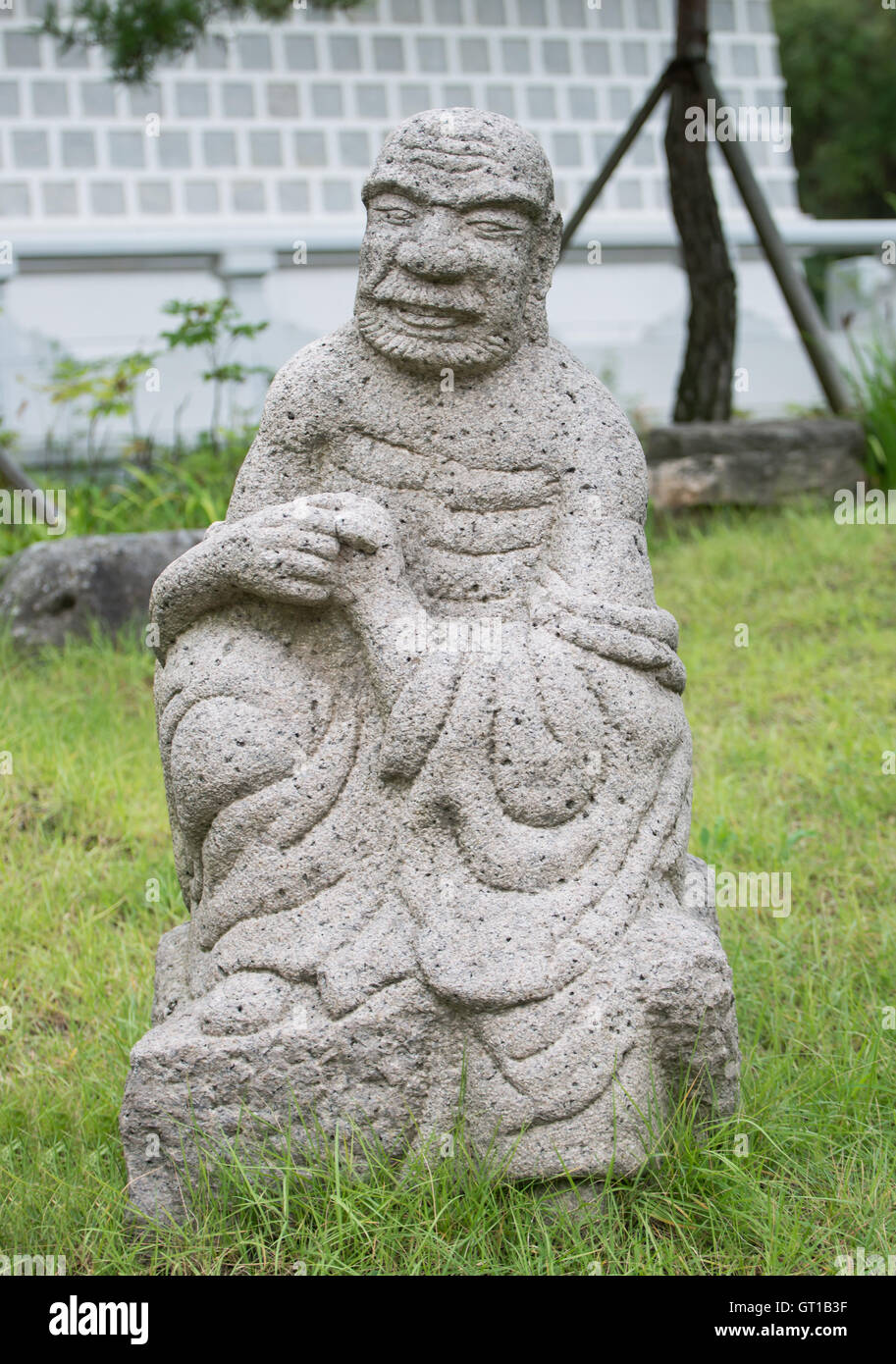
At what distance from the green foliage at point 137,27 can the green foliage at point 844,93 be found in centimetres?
1705

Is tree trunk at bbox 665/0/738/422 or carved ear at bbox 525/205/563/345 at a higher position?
tree trunk at bbox 665/0/738/422

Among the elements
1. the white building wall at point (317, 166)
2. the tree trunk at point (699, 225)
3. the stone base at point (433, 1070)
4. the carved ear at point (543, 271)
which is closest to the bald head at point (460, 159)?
the carved ear at point (543, 271)

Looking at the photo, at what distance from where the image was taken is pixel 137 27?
578 cm

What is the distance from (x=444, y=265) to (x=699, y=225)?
5.10 m

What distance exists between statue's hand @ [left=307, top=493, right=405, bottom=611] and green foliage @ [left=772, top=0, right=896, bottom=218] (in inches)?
806

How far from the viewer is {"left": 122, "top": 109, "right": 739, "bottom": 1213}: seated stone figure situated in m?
2.30

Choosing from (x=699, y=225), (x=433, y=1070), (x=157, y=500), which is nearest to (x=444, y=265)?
(x=433, y=1070)

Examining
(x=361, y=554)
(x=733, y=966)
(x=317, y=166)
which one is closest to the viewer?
(x=361, y=554)

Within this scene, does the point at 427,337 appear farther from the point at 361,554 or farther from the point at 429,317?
the point at 361,554

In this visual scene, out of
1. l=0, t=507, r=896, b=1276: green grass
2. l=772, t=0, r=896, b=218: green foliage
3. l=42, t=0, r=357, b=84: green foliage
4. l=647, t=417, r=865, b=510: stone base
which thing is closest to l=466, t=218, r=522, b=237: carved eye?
Result: l=0, t=507, r=896, b=1276: green grass

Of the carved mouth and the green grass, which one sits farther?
the carved mouth

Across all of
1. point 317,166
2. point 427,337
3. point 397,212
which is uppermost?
point 317,166

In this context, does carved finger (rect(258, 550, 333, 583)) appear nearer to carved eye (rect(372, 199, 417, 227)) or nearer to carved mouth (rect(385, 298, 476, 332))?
carved mouth (rect(385, 298, 476, 332))

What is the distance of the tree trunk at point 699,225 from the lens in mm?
7074
